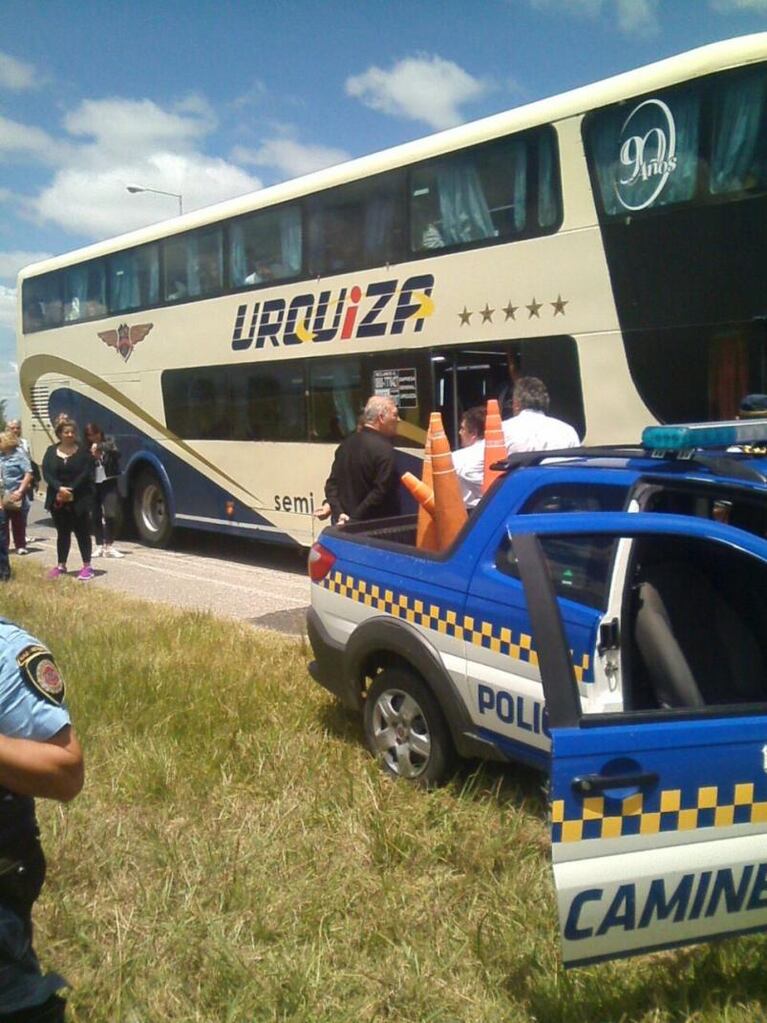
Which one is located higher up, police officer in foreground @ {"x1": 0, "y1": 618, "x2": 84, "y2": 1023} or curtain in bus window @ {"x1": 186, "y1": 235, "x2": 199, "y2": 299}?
curtain in bus window @ {"x1": 186, "y1": 235, "x2": 199, "y2": 299}

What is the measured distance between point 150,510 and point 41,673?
1166cm

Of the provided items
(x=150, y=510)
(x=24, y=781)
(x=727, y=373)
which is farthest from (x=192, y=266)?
(x=24, y=781)

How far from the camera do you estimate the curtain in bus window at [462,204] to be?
823 cm

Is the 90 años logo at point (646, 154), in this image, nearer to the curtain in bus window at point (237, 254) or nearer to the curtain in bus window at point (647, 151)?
Result: the curtain in bus window at point (647, 151)

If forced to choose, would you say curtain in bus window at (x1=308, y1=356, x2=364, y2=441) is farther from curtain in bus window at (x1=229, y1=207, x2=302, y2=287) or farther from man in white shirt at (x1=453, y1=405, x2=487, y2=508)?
man in white shirt at (x1=453, y1=405, x2=487, y2=508)

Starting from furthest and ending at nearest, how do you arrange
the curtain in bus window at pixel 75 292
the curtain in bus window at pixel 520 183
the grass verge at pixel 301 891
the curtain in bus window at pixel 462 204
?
the curtain in bus window at pixel 75 292 < the curtain in bus window at pixel 462 204 < the curtain in bus window at pixel 520 183 < the grass verge at pixel 301 891

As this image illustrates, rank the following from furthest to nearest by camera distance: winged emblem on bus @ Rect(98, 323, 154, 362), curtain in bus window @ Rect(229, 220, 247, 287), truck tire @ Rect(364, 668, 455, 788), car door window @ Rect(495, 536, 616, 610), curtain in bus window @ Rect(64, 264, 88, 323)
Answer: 1. curtain in bus window @ Rect(64, 264, 88, 323)
2. winged emblem on bus @ Rect(98, 323, 154, 362)
3. curtain in bus window @ Rect(229, 220, 247, 287)
4. truck tire @ Rect(364, 668, 455, 788)
5. car door window @ Rect(495, 536, 616, 610)

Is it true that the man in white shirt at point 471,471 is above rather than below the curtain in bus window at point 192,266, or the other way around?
below

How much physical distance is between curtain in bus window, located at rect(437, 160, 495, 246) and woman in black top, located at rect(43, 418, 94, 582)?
178 inches

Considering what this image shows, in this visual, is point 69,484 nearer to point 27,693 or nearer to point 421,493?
point 421,493

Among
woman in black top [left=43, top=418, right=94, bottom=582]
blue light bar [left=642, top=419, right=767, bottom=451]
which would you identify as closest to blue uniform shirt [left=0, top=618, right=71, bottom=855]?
blue light bar [left=642, top=419, right=767, bottom=451]

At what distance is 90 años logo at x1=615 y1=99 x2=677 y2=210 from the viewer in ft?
22.4

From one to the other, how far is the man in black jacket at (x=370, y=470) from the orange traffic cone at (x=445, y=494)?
941 millimetres

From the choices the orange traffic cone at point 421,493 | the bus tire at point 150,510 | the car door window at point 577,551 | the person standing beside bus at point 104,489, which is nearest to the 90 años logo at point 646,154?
the orange traffic cone at point 421,493
